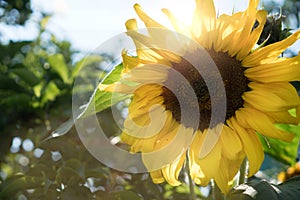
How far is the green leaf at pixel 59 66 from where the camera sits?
4.66 ft

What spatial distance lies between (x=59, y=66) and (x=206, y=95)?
60cm

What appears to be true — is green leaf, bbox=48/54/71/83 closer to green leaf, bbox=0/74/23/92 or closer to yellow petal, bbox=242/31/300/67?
green leaf, bbox=0/74/23/92

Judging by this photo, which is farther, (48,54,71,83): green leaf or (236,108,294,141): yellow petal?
(48,54,71,83): green leaf

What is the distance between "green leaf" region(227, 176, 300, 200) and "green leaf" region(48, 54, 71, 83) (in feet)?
2.26

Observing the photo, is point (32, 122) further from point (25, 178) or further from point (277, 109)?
point (277, 109)

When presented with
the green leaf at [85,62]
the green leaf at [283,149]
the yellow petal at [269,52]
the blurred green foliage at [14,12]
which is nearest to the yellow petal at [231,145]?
the yellow petal at [269,52]

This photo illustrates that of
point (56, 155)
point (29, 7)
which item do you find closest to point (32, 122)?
point (56, 155)

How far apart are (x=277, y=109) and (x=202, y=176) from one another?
138 millimetres

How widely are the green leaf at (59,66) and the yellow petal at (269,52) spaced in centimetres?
64

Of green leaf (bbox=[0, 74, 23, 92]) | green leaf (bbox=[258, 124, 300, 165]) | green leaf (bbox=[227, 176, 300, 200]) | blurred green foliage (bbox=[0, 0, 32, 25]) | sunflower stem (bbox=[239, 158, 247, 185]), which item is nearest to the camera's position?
green leaf (bbox=[227, 176, 300, 200])

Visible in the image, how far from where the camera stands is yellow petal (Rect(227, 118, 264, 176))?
828 mm

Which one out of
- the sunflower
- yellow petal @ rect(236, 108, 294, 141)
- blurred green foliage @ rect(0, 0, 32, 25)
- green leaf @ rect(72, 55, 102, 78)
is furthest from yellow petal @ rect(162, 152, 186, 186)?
blurred green foliage @ rect(0, 0, 32, 25)

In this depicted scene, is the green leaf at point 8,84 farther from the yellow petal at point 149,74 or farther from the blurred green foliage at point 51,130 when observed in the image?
the yellow petal at point 149,74

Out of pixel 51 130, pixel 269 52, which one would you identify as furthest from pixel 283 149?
pixel 51 130
